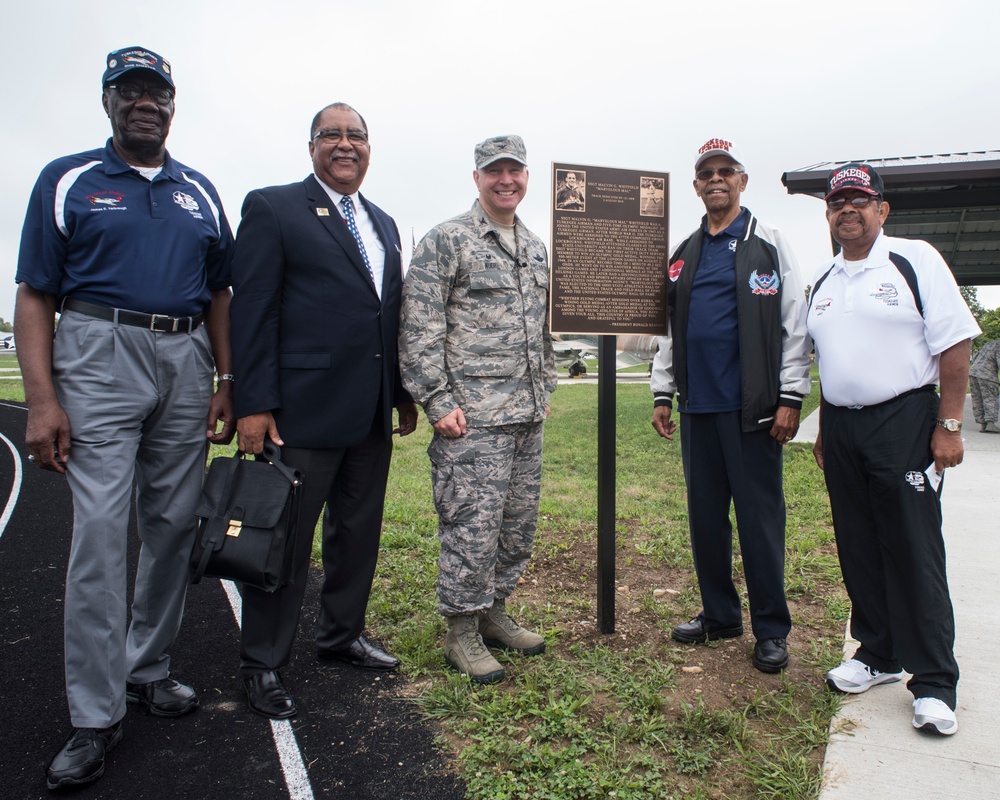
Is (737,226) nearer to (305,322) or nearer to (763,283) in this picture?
(763,283)

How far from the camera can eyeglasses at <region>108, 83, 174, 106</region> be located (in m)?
2.79

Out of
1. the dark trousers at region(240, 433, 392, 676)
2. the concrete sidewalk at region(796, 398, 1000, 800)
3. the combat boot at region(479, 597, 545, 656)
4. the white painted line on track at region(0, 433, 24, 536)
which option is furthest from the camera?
the white painted line on track at region(0, 433, 24, 536)

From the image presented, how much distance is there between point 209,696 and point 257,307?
5.60ft

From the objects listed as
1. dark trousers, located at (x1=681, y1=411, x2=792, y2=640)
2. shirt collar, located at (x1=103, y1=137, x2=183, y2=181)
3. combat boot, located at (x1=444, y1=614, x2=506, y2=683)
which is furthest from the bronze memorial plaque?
shirt collar, located at (x1=103, y1=137, x2=183, y2=181)

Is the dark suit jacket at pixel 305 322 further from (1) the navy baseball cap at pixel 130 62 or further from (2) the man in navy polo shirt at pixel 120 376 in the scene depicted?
(1) the navy baseball cap at pixel 130 62

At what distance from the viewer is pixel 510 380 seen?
11.0 ft

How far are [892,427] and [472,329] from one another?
1.79 meters

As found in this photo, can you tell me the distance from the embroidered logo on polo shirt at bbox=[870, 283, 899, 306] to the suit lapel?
2.09 m

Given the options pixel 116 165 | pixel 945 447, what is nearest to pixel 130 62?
pixel 116 165

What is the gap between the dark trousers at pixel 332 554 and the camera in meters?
3.13

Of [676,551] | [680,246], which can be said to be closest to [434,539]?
[676,551]

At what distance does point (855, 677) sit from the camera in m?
3.17

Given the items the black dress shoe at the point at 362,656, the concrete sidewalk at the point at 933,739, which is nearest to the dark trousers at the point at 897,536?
the concrete sidewalk at the point at 933,739

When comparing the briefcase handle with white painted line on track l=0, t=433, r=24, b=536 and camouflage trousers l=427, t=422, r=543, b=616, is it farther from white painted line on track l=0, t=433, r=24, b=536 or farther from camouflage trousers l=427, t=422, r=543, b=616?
white painted line on track l=0, t=433, r=24, b=536
